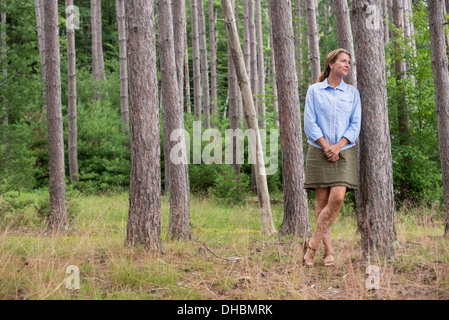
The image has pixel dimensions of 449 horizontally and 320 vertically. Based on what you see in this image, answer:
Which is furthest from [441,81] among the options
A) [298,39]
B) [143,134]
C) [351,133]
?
[298,39]

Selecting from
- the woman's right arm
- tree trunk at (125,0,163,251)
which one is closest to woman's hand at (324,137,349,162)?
the woman's right arm

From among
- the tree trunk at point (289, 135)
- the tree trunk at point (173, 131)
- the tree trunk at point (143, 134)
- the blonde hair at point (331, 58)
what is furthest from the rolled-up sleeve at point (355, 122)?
the tree trunk at point (173, 131)

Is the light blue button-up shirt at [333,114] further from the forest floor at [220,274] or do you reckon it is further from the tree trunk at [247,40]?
the tree trunk at [247,40]

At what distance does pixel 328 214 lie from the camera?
430cm

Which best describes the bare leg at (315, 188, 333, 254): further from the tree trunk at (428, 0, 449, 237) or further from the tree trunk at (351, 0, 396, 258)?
the tree trunk at (428, 0, 449, 237)

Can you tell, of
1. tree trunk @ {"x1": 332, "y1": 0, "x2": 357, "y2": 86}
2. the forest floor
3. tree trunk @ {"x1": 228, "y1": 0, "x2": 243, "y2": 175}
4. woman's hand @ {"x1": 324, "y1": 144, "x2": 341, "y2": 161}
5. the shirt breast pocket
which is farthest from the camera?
tree trunk @ {"x1": 228, "y1": 0, "x2": 243, "y2": 175}

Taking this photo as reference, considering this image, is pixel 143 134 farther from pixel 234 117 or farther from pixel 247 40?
pixel 247 40

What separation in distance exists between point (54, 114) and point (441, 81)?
7.77 meters

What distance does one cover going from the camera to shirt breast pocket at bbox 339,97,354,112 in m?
4.31

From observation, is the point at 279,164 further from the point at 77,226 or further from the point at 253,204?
the point at 77,226

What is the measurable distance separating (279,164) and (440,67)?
9175 millimetres

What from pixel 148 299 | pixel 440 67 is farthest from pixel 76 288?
pixel 440 67

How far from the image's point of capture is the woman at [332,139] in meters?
4.23

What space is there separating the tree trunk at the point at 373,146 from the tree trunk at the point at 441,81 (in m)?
3.62
